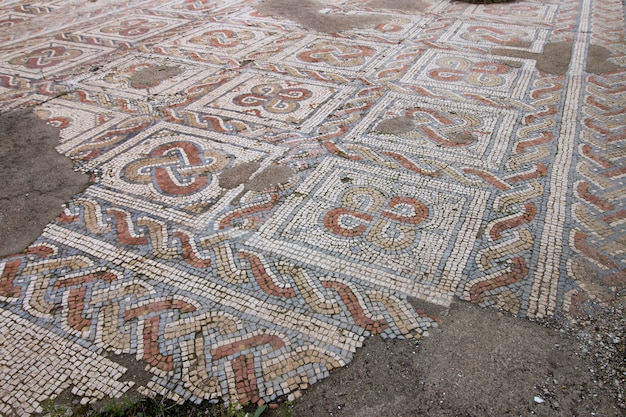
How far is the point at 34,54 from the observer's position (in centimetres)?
750

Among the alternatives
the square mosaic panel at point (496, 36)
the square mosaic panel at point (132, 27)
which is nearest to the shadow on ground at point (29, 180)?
the square mosaic panel at point (132, 27)

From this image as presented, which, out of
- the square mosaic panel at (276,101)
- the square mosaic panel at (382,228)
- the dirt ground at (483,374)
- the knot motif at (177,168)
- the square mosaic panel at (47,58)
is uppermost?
the square mosaic panel at (47,58)

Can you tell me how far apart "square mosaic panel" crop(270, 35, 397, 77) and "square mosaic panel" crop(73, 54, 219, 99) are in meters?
1.27

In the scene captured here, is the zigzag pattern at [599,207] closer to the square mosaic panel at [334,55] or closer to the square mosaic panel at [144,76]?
the square mosaic panel at [334,55]

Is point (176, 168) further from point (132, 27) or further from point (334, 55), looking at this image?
point (132, 27)

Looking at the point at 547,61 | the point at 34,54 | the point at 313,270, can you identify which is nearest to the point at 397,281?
the point at 313,270

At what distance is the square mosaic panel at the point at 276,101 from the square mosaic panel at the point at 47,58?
2738 mm

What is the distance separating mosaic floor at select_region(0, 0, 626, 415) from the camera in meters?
2.88

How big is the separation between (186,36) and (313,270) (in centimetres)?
638

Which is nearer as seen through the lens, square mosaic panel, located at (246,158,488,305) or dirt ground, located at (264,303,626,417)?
dirt ground, located at (264,303,626,417)

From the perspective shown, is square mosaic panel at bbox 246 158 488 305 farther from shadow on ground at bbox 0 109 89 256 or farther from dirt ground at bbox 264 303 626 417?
shadow on ground at bbox 0 109 89 256

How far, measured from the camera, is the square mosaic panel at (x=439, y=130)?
15.6 feet

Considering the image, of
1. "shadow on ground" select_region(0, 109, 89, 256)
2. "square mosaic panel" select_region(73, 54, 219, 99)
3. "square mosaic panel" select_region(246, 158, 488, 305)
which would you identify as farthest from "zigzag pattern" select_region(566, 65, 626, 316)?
"square mosaic panel" select_region(73, 54, 219, 99)

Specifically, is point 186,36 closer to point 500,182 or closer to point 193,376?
point 500,182
